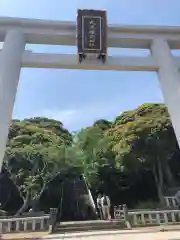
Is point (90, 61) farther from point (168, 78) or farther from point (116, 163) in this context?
point (116, 163)

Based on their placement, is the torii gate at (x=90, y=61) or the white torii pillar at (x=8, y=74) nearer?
the white torii pillar at (x=8, y=74)

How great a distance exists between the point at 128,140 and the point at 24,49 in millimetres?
10209

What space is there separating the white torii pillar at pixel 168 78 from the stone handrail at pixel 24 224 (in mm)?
5738

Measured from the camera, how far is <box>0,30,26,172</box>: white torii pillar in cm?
536

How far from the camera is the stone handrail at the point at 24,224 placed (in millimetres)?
9305

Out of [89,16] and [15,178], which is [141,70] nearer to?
[89,16]

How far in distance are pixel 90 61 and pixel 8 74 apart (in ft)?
5.90

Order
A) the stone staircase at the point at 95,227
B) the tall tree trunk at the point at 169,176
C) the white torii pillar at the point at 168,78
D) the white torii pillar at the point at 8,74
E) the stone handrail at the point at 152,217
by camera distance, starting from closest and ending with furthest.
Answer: the white torii pillar at the point at 8,74 → the white torii pillar at the point at 168,78 → the stone staircase at the point at 95,227 → the stone handrail at the point at 152,217 → the tall tree trunk at the point at 169,176

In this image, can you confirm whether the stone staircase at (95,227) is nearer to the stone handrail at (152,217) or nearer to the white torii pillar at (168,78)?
the stone handrail at (152,217)

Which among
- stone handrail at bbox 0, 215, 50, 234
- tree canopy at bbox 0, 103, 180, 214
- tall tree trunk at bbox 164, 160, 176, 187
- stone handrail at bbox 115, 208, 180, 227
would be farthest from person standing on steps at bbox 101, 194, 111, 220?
tall tree trunk at bbox 164, 160, 176, 187

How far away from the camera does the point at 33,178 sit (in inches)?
562

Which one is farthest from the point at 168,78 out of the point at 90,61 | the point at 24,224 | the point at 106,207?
the point at 106,207

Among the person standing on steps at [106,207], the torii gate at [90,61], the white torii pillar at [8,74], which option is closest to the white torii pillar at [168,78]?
the torii gate at [90,61]

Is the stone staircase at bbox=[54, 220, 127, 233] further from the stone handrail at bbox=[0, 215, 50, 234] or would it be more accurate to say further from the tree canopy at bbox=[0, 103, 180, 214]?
the tree canopy at bbox=[0, 103, 180, 214]
